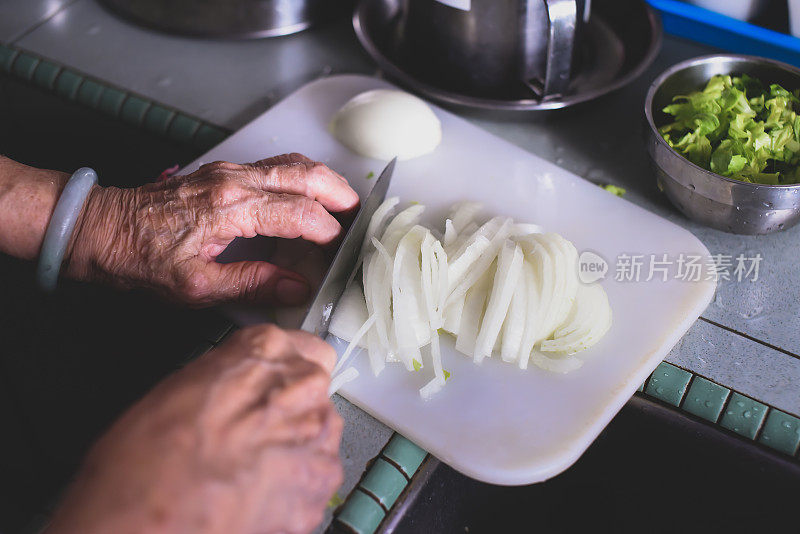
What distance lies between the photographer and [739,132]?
1.13 meters

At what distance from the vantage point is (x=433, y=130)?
126 centimetres

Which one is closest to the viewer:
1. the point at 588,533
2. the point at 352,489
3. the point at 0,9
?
the point at 352,489

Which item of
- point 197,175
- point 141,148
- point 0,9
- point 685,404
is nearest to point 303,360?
point 197,175

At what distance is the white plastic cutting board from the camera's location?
91 cm

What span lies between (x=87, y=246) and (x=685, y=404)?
879 mm

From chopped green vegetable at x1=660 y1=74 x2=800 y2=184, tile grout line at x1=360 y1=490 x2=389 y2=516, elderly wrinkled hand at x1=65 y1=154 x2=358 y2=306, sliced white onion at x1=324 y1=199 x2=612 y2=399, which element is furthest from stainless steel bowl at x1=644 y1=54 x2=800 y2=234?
tile grout line at x1=360 y1=490 x2=389 y2=516

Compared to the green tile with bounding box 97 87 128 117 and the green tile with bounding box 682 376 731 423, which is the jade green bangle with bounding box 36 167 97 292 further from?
the green tile with bounding box 682 376 731 423

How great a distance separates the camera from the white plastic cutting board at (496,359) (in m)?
0.91

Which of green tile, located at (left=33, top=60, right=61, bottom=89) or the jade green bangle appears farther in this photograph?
green tile, located at (left=33, top=60, right=61, bottom=89)

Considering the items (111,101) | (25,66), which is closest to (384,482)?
(111,101)

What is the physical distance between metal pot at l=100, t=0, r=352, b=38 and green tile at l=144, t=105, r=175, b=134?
0.27 m

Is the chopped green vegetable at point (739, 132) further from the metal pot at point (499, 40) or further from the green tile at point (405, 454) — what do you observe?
the green tile at point (405, 454)

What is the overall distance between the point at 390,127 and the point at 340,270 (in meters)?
0.34

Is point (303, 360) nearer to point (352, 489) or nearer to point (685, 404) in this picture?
point (352, 489)
